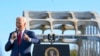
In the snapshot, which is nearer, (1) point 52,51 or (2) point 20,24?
(2) point 20,24

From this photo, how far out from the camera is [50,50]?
28.3 ft

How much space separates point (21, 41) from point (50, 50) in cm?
94

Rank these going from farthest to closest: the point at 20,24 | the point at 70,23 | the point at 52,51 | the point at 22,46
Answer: the point at 70,23 < the point at 52,51 < the point at 22,46 < the point at 20,24

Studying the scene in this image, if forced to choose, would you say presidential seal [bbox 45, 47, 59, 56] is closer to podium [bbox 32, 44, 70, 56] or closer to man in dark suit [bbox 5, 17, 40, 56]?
podium [bbox 32, 44, 70, 56]

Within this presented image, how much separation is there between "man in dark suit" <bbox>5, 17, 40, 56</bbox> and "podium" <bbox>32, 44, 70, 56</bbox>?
733 millimetres

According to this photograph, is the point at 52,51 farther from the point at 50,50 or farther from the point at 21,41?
the point at 21,41

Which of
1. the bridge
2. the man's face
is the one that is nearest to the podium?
the man's face

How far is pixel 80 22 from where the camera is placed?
45.9 m

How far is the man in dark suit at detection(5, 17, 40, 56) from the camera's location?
7809 millimetres

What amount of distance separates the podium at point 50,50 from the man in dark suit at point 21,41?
73cm

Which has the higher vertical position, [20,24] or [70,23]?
[20,24]

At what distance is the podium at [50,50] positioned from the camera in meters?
8.56

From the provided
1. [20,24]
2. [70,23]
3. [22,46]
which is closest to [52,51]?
[22,46]

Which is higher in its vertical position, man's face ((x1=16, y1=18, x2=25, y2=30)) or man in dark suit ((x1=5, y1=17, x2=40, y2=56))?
man's face ((x1=16, y1=18, x2=25, y2=30))
